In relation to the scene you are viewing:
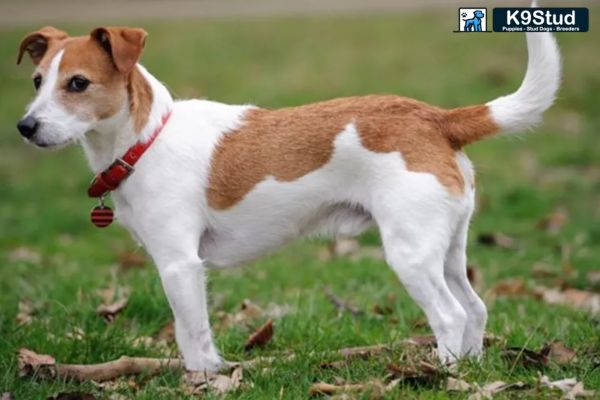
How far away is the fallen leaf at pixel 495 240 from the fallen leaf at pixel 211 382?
389 cm

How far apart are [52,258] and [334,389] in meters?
4.54

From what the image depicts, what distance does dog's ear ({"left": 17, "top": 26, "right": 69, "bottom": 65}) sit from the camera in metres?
4.73

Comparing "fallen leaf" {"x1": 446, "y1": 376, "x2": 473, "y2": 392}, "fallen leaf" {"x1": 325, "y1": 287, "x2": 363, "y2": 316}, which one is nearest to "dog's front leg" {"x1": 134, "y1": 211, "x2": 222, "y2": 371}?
"fallen leaf" {"x1": 446, "y1": 376, "x2": 473, "y2": 392}

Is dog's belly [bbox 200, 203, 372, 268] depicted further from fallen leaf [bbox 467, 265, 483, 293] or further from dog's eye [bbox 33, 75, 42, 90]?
fallen leaf [bbox 467, 265, 483, 293]

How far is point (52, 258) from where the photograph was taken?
805 centimetres

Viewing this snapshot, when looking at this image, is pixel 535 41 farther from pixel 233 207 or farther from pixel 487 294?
pixel 487 294

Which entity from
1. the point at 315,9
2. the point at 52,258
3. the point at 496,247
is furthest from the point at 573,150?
the point at 315,9

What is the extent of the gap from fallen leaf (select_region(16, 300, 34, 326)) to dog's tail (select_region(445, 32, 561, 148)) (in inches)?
97.2

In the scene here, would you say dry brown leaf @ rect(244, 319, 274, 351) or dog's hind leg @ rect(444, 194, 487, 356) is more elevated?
dog's hind leg @ rect(444, 194, 487, 356)

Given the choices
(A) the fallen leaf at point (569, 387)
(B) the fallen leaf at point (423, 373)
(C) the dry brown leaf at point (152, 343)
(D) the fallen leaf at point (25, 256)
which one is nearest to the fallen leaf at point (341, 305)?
(C) the dry brown leaf at point (152, 343)

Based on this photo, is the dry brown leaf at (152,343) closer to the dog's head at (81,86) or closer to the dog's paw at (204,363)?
the dog's paw at (204,363)

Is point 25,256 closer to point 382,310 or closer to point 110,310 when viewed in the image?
point 110,310

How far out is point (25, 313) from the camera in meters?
5.71

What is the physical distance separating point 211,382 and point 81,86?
1.39m
